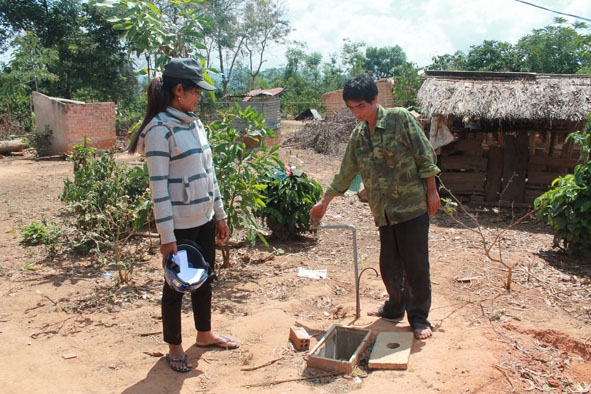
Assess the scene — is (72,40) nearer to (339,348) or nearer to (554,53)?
(339,348)

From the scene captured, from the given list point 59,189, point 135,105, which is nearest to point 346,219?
point 59,189

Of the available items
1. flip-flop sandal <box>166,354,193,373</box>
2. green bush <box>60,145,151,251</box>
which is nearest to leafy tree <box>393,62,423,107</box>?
green bush <box>60,145,151,251</box>

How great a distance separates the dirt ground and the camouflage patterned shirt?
880 mm

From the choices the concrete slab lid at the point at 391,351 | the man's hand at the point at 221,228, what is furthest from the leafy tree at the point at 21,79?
the concrete slab lid at the point at 391,351

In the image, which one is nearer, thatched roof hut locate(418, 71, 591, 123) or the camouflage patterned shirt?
the camouflage patterned shirt

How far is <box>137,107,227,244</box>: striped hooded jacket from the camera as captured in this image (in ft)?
8.65

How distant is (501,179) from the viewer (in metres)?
8.65

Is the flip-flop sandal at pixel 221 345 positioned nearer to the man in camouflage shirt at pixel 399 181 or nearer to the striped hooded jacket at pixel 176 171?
the striped hooded jacket at pixel 176 171

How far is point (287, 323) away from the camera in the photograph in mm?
3713

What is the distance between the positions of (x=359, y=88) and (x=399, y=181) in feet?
2.12

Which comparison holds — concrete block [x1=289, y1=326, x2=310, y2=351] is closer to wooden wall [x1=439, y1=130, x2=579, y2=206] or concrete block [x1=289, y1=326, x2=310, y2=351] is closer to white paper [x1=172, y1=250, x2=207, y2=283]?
white paper [x1=172, y1=250, x2=207, y2=283]

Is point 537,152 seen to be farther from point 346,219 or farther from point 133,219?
point 133,219

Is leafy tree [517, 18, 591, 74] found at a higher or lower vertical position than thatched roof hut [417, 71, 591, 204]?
higher

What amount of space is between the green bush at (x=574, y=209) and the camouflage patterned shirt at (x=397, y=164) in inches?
121
